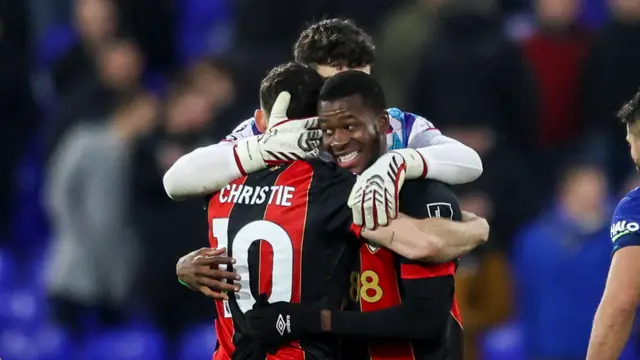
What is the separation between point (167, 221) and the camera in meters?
9.15

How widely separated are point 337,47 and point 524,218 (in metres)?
4.41

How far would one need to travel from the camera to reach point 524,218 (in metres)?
9.14

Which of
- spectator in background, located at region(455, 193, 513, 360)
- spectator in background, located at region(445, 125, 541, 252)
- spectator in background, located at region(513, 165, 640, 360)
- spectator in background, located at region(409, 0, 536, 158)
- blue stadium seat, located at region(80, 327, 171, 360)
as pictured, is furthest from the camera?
spectator in background, located at region(409, 0, 536, 158)

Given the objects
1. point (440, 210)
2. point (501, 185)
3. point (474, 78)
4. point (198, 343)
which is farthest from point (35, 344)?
point (440, 210)

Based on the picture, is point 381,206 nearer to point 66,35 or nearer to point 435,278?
point 435,278

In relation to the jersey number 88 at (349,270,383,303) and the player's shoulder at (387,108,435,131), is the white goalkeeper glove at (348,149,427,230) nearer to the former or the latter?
the jersey number 88 at (349,270,383,303)

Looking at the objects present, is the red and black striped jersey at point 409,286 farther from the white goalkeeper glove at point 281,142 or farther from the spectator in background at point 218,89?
the spectator in background at point 218,89

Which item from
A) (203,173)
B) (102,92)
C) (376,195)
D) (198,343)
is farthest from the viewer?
(102,92)

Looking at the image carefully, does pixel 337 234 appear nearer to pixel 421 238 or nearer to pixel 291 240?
pixel 291 240

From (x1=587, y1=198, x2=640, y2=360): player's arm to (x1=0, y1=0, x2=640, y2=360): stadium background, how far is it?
3.89 meters

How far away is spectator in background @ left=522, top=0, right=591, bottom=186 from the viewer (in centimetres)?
958

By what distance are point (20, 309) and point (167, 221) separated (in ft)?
4.24

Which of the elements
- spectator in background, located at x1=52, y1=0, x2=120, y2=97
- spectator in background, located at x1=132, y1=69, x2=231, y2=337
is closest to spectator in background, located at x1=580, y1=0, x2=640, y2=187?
spectator in background, located at x1=132, y1=69, x2=231, y2=337

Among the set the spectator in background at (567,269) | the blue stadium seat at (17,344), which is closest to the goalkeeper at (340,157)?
the spectator in background at (567,269)
